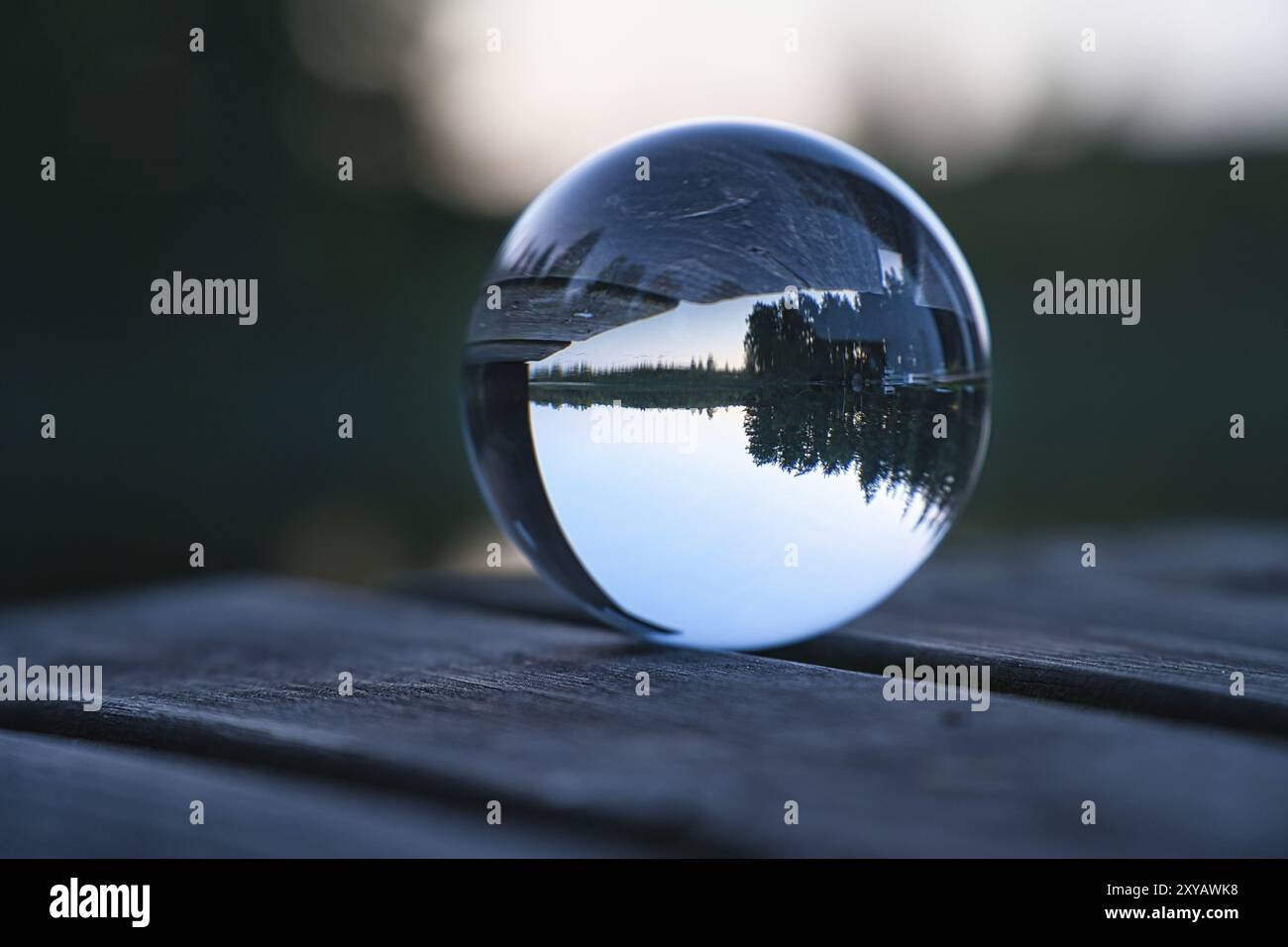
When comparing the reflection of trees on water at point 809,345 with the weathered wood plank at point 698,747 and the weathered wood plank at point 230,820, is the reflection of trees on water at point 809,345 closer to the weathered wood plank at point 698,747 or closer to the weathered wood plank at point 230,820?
the weathered wood plank at point 698,747

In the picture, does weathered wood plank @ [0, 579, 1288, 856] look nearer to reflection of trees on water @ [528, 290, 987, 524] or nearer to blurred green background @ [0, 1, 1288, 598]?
reflection of trees on water @ [528, 290, 987, 524]

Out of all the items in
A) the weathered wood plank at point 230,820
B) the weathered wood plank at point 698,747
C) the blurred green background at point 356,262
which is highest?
the blurred green background at point 356,262

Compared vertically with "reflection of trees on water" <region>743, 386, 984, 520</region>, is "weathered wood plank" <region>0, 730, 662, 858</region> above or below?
below

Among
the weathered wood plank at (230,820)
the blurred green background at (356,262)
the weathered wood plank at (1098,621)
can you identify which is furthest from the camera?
the blurred green background at (356,262)

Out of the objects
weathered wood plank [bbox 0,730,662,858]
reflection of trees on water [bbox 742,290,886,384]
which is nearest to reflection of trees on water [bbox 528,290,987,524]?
reflection of trees on water [bbox 742,290,886,384]

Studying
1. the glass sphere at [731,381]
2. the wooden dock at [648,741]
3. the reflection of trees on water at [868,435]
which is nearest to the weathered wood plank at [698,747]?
the wooden dock at [648,741]

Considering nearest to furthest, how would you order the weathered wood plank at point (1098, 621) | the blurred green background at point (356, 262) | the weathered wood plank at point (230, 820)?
the weathered wood plank at point (230, 820) < the weathered wood plank at point (1098, 621) < the blurred green background at point (356, 262)
